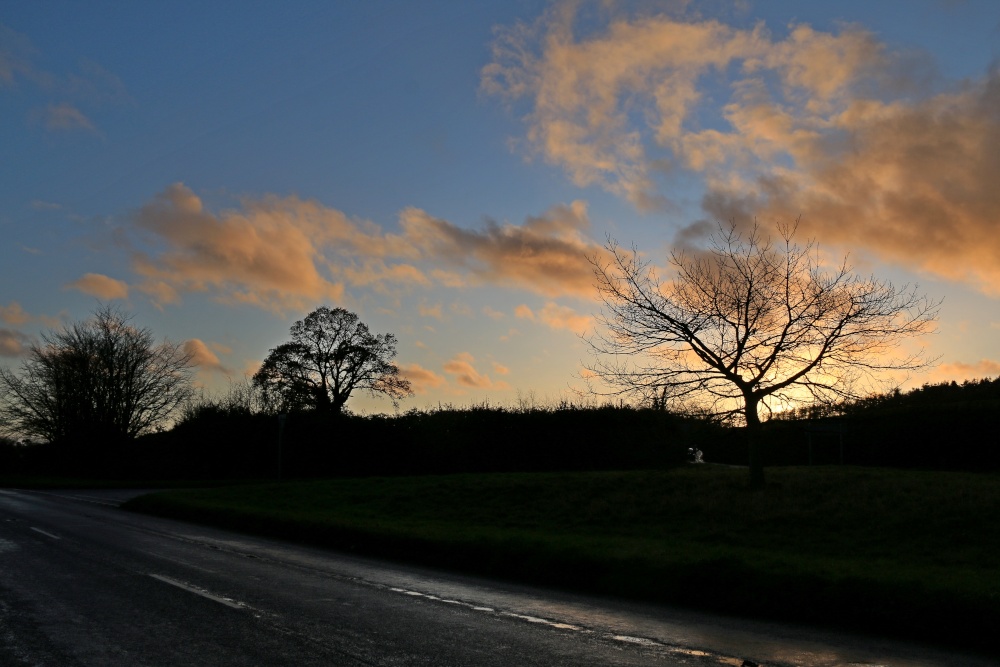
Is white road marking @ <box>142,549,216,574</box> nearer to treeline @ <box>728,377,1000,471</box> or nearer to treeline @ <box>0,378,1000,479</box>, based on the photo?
treeline @ <box>728,377,1000,471</box>

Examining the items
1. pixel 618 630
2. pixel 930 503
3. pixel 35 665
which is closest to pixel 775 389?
pixel 930 503

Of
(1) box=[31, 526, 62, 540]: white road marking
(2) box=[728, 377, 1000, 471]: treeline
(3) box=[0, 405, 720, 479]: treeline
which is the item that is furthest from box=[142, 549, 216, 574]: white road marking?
(3) box=[0, 405, 720, 479]: treeline

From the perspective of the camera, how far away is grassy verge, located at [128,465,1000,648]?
9836 millimetres

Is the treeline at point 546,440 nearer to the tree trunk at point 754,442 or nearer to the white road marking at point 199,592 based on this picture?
the tree trunk at point 754,442

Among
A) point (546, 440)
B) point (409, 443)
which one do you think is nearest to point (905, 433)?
point (546, 440)

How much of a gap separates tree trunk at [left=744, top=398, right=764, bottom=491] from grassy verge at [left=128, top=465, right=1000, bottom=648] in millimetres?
501

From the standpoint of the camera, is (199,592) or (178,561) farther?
(178,561)

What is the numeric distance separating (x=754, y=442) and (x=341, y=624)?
16.5m

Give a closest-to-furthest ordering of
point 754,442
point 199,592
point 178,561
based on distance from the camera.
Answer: point 199,592
point 178,561
point 754,442

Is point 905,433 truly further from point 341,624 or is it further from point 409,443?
point 341,624

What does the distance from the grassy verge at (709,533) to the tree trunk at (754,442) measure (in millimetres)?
501

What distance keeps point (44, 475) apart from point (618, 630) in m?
55.5

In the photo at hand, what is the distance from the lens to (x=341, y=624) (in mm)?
8367

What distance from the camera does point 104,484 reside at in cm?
4391
